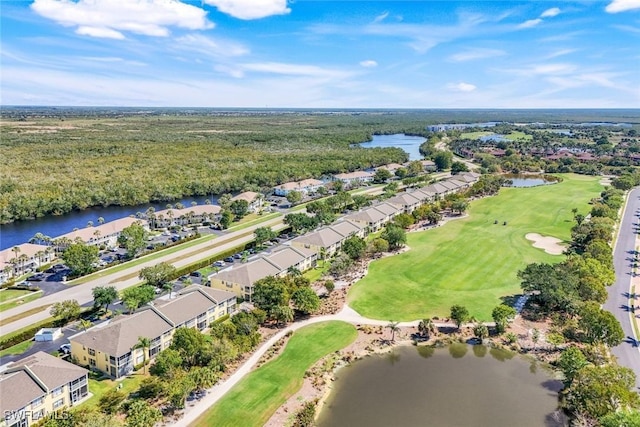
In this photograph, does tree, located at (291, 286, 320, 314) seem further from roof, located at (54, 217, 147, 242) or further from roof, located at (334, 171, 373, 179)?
roof, located at (334, 171, 373, 179)

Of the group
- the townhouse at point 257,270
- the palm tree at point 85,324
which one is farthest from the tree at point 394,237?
the palm tree at point 85,324

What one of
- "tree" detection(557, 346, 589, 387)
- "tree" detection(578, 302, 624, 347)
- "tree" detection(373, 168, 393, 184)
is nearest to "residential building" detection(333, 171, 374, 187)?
"tree" detection(373, 168, 393, 184)

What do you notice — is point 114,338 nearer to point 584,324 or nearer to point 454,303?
point 454,303

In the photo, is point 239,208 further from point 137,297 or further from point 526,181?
point 526,181

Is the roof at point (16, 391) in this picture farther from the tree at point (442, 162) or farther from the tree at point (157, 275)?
the tree at point (442, 162)

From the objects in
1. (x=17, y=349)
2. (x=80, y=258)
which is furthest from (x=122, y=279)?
(x=17, y=349)

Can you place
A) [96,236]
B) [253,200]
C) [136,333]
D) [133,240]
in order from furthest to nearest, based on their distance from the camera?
[253,200], [96,236], [133,240], [136,333]
